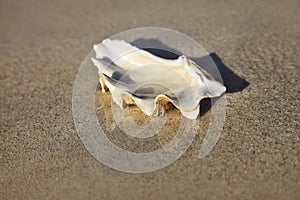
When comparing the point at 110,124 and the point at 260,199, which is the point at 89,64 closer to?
the point at 110,124

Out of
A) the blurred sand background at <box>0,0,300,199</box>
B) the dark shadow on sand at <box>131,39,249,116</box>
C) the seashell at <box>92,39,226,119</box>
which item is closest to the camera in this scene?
the blurred sand background at <box>0,0,300,199</box>

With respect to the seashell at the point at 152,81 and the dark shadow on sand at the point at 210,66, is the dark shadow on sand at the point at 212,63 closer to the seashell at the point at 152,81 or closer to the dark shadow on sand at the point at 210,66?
the dark shadow on sand at the point at 210,66

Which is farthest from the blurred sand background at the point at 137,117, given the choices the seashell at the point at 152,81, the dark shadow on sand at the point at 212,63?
the seashell at the point at 152,81

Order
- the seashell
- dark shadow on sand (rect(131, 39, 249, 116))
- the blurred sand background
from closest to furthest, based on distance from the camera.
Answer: the blurred sand background
the seashell
dark shadow on sand (rect(131, 39, 249, 116))

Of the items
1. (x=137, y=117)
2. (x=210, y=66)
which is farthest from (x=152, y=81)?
(x=210, y=66)

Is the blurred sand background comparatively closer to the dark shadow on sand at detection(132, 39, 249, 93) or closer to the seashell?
the dark shadow on sand at detection(132, 39, 249, 93)

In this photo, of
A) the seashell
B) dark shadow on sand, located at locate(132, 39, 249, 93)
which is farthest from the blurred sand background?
the seashell

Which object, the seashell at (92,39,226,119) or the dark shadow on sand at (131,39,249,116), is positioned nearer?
the seashell at (92,39,226,119)
